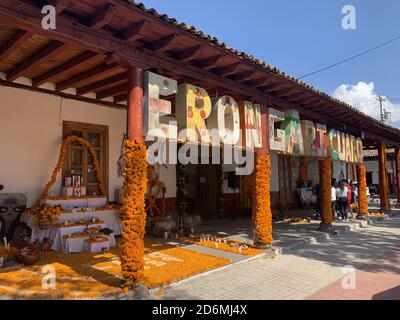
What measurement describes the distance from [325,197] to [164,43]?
779cm

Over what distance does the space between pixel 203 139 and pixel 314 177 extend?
14.9m

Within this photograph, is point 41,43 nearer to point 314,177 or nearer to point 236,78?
point 236,78

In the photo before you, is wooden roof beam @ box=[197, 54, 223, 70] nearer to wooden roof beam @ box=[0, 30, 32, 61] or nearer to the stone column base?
wooden roof beam @ box=[0, 30, 32, 61]

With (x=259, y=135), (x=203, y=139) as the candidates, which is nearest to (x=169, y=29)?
(x=203, y=139)

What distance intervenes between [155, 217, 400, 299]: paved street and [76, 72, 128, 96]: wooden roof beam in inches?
174

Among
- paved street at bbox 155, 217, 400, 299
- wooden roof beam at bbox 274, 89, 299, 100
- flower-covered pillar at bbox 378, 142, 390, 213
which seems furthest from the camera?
flower-covered pillar at bbox 378, 142, 390, 213

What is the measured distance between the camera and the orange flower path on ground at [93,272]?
478cm

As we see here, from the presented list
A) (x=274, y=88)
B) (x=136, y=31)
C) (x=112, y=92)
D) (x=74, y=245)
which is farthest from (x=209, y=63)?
(x=74, y=245)

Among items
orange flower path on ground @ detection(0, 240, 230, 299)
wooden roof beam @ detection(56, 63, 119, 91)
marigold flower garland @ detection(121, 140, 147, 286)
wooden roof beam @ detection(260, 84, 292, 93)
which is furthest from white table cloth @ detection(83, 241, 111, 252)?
wooden roof beam @ detection(260, 84, 292, 93)

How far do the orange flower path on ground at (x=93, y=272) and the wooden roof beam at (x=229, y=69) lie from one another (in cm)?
377

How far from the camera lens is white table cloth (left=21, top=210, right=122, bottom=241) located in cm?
740

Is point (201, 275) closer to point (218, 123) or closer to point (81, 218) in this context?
point (218, 123)

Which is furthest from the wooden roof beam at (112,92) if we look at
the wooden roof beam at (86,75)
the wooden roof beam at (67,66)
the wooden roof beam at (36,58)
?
the wooden roof beam at (36,58)
